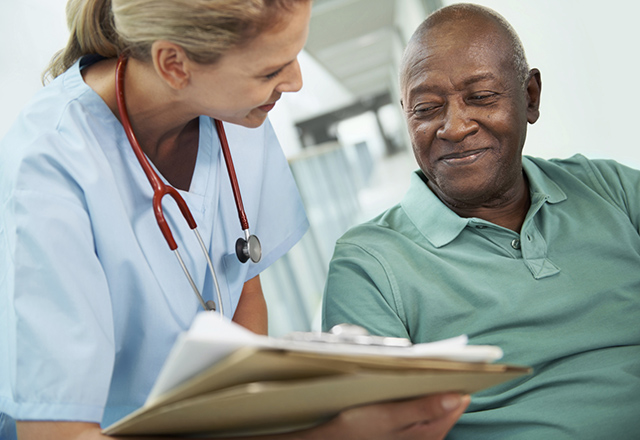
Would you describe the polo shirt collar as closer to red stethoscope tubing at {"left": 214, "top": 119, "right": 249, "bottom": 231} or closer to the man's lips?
the man's lips

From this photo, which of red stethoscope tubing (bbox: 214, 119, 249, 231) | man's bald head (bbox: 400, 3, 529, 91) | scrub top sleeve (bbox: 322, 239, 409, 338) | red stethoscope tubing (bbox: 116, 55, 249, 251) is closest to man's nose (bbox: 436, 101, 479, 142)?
man's bald head (bbox: 400, 3, 529, 91)

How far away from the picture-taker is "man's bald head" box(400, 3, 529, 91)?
48.7 inches

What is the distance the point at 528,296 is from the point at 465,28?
579mm

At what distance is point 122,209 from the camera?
92 cm

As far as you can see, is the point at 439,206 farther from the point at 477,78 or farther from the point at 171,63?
the point at 171,63

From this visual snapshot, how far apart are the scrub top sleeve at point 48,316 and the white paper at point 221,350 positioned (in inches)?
11.1

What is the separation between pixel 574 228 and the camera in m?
1.24

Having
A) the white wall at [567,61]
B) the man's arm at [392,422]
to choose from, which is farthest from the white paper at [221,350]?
the white wall at [567,61]

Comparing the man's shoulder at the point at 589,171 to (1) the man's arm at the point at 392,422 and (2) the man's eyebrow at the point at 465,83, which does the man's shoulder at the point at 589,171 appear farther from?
(1) the man's arm at the point at 392,422

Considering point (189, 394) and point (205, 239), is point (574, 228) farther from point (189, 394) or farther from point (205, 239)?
point (189, 394)

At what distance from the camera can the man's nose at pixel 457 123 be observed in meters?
1.18

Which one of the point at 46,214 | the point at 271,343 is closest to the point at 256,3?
the point at 46,214

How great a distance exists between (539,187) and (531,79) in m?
0.25

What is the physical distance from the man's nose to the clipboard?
67 cm
